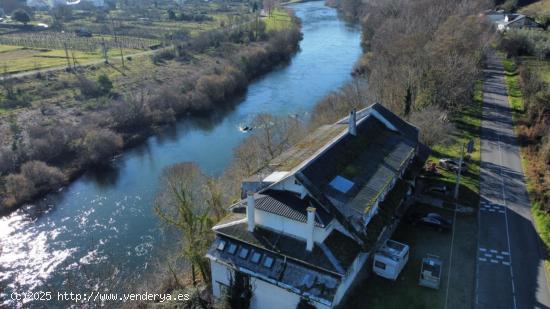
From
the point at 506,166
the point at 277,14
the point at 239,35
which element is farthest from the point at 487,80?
the point at 277,14

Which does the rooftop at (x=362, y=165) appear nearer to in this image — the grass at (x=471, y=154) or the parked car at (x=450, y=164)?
the grass at (x=471, y=154)

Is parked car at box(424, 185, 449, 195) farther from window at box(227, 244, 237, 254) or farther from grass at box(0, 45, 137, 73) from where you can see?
grass at box(0, 45, 137, 73)

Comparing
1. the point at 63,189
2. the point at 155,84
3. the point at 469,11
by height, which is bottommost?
the point at 63,189

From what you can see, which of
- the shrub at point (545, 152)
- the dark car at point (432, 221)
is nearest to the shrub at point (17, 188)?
the dark car at point (432, 221)

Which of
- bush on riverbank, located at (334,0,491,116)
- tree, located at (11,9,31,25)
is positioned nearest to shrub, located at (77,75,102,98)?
bush on riverbank, located at (334,0,491,116)

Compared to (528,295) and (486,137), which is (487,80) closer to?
(486,137)

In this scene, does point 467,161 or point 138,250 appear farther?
point 467,161
